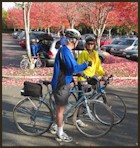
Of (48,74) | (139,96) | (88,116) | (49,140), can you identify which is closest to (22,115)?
(49,140)

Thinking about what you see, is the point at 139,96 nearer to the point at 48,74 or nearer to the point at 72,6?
the point at 48,74

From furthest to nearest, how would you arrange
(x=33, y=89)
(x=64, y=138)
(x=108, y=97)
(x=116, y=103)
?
1. (x=116, y=103)
2. (x=108, y=97)
3. (x=33, y=89)
4. (x=64, y=138)

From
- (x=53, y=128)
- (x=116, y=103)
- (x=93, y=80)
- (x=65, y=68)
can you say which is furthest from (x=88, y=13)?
(x=65, y=68)

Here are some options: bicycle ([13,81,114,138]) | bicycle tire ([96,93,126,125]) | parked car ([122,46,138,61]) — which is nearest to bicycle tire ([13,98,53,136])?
bicycle ([13,81,114,138])

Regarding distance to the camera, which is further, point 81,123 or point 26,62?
point 26,62

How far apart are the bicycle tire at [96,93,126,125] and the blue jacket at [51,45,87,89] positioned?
102 centimetres

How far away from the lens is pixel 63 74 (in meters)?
4.54

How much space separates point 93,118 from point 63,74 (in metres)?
1.10

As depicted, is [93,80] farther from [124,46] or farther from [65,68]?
[124,46]

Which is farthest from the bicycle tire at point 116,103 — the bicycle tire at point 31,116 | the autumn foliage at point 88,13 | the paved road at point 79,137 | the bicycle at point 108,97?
the autumn foliage at point 88,13

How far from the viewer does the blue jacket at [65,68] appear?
4.34 metres

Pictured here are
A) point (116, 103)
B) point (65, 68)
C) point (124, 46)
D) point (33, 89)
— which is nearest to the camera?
point (65, 68)

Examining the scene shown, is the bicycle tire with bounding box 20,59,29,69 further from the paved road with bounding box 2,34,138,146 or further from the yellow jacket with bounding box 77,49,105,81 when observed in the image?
the yellow jacket with bounding box 77,49,105,81

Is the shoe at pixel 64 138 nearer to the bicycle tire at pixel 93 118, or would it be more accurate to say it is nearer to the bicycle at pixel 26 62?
the bicycle tire at pixel 93 118
